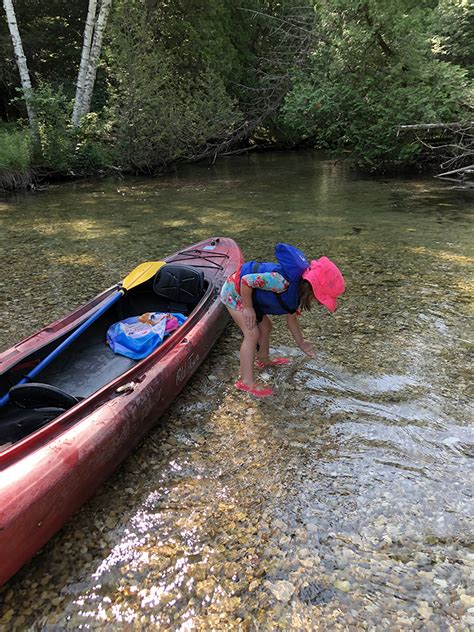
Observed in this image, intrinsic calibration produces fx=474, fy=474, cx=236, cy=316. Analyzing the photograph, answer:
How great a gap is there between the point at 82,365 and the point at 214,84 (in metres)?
14.3

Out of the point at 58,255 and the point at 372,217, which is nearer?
the point at 58,255

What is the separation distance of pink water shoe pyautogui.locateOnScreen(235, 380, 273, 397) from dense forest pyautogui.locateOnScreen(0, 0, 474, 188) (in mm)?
9607

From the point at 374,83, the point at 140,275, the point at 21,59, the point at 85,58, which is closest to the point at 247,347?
the point at 140,275

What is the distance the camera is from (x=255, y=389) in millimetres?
3809

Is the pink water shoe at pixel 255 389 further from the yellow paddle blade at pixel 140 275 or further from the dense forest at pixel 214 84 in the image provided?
the dense forest at pixel 214 84

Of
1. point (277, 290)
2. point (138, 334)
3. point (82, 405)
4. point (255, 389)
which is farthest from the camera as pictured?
point (138, 334)

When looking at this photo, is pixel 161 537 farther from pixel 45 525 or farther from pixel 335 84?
pixel 335 84

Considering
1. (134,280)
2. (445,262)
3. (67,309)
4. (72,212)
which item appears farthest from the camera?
(72,212)

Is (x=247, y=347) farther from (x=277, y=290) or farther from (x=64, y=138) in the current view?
(x=64, y=138)

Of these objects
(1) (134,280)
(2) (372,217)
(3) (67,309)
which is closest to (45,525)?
(1) (134,280)

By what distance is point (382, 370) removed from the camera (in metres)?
4.14

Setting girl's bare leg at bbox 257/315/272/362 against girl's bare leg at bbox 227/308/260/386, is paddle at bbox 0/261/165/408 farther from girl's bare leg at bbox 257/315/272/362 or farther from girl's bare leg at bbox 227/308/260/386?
girl's bare leg at bbox 257/315/272/362

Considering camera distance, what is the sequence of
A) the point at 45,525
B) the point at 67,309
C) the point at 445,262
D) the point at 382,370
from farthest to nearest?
the point at 445,262
the point at 67,309
the point at 382,370
the point at 45,525

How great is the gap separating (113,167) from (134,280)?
11.4 metres
